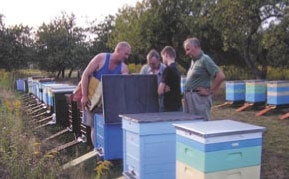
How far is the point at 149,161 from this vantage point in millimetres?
2816

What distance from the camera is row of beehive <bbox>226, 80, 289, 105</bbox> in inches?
321

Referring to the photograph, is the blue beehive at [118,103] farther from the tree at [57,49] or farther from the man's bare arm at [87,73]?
the tree at [57,49]

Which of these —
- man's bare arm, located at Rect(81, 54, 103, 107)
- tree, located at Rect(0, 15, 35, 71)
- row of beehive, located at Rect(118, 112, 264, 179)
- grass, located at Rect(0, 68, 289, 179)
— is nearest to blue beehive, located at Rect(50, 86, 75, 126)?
grass, located at Rect(0, 68, 289, 179)

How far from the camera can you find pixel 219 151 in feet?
6.79

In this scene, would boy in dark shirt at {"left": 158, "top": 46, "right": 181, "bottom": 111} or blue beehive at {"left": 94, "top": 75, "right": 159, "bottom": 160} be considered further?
boy in dark shirt at {"left": 158, "top": 46, "right": 181, "bottom": 111}

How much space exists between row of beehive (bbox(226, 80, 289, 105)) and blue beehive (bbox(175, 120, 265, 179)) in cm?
644

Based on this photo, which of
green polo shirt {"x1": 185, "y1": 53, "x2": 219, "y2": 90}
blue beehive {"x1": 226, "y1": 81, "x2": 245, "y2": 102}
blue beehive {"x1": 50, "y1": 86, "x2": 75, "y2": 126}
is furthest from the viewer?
blue beehive {"x1": 226, "y1": 81, "x2": 245, "y2": 102}

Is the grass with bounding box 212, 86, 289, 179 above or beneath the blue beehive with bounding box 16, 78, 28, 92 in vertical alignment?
beneath

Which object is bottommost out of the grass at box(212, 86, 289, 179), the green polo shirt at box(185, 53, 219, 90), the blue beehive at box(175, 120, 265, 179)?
the grass at box(212, 86, 289, 179)

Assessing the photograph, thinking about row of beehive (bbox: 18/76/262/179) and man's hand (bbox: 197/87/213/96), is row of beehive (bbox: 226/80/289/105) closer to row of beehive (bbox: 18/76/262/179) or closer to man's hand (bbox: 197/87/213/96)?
man's hand (bbox: 197/87/213/96)

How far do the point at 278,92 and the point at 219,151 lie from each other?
6.79 meters

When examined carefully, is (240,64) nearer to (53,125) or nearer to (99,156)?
(53,125)

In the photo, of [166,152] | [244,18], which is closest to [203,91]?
[166,152]

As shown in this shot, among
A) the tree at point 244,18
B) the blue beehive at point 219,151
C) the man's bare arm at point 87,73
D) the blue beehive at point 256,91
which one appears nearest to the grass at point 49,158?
the man's bare arm at point 87,73
